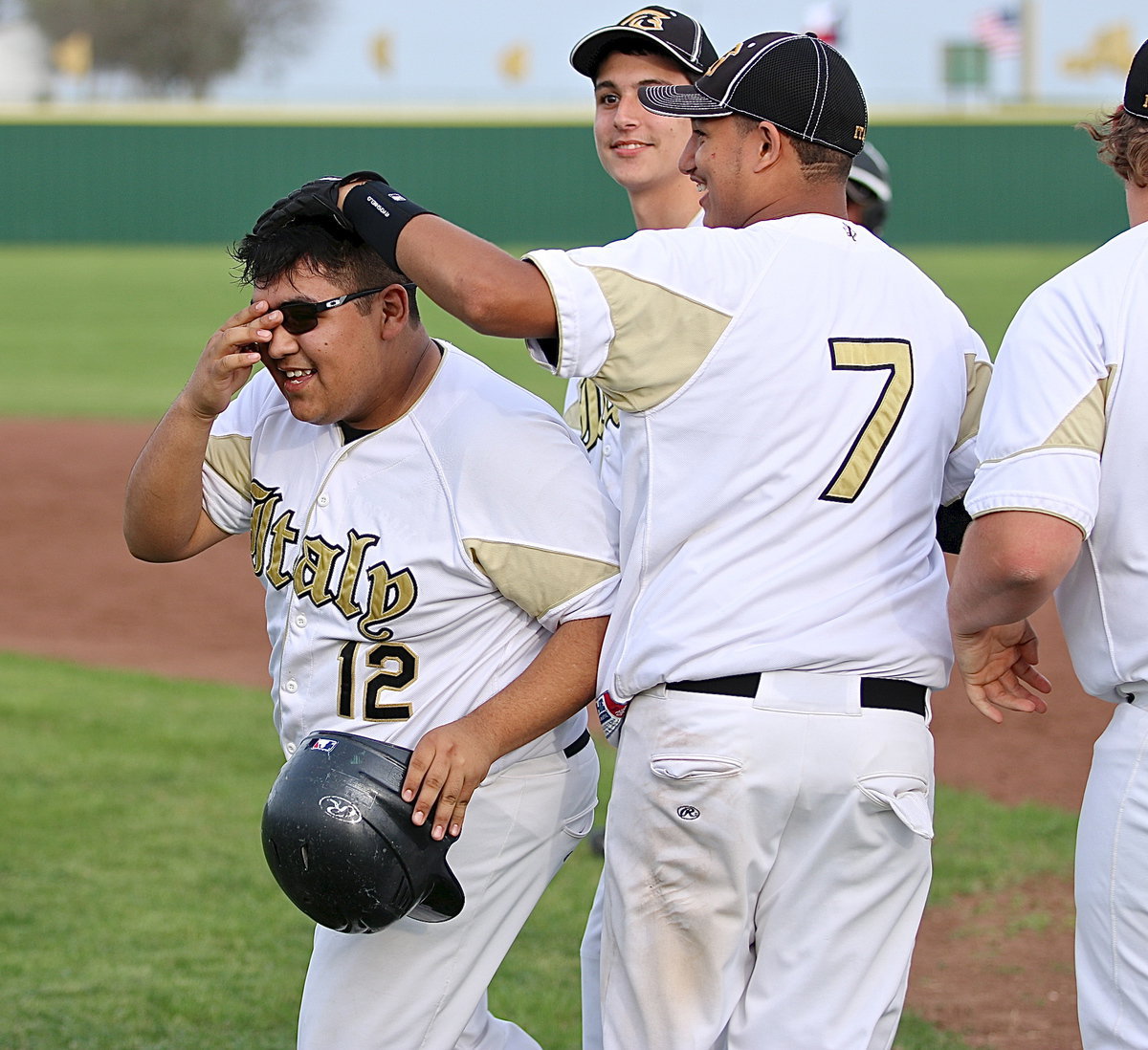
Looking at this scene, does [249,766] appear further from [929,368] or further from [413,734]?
[929,368]

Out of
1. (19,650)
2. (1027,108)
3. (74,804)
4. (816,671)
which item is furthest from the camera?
(1027,108)

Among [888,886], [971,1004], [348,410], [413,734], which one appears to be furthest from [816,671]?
[971,1004]

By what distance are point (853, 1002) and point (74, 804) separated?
12.1ft

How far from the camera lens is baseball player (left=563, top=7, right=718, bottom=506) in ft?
12.6

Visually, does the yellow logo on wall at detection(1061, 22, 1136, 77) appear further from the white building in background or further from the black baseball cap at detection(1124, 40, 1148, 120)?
the black baseball cap at detection(1124, 40, 1148, 120)

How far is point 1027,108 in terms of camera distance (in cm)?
3947

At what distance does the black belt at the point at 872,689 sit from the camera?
2.39 meters

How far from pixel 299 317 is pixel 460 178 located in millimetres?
34961

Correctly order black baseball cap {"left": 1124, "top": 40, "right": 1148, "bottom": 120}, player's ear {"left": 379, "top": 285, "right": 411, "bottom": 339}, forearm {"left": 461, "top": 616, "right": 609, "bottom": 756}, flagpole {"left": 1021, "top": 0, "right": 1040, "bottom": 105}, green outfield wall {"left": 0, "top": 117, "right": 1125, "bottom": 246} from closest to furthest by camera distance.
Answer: black baseball cap {"left": 1124, "top": 40, "right": 1148, "bottom": 120} → forearm {"left": 461, "top": 616, "right": 609, "bottom": 756} → player's ear {"left": 379, "top": 285, "right": 411, "bottom": 339} → green outfield wall {"left": 0, "top": 117, "right": 1125, "bottom": 246} → flagpole {"left": 1021, "top": 0, "right": 1040, "bottom": 105}

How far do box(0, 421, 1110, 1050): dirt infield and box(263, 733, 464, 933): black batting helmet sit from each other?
79.6 inches

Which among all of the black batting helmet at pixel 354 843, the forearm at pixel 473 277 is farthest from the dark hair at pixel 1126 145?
the black batting helmet at pixel 354 843

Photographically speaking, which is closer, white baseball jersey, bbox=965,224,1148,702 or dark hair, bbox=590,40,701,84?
white baseball jersey, bbox=965,224,1148,702

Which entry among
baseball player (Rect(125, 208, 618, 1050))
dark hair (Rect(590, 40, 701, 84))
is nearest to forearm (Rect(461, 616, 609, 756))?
baseball player (Rect(125, 208, 618, 1050))

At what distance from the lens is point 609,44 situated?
12.8ft
